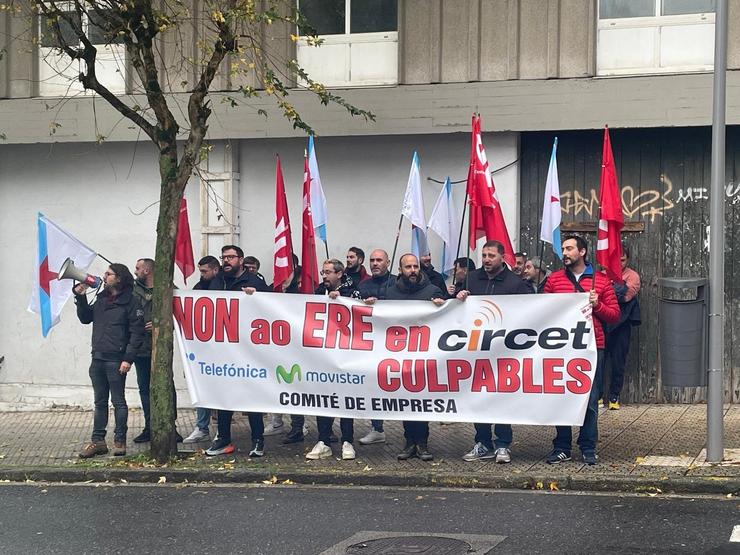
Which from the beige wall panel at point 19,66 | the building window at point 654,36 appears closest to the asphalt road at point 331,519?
the building window at point 654,36

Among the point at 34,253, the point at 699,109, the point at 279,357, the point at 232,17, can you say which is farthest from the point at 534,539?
the point at 34,253

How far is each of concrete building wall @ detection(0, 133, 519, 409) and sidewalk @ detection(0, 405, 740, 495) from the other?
2.57 metres

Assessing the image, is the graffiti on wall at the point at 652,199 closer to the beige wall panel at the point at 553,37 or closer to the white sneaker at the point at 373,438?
the beige wall panel at the point at 553,37

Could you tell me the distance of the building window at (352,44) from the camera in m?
14.1

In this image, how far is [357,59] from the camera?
14203 millimetres

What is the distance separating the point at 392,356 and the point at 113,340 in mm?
2822

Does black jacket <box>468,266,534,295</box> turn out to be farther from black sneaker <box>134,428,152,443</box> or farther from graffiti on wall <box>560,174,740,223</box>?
black sneaker <box>134,428,152,443</box>

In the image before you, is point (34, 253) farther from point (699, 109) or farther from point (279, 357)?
point (699, 109)

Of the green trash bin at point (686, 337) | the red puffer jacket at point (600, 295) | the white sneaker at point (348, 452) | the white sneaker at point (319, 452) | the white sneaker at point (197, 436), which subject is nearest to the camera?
the green trash bin at point (686, 337)

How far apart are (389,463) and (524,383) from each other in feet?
4.70

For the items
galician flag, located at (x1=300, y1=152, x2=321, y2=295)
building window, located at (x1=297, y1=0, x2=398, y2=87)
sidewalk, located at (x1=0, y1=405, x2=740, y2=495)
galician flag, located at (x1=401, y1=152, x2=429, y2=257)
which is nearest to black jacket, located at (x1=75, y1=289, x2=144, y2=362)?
sidewalk, located at (x1=0, y1=405, x2=740, y2=495)

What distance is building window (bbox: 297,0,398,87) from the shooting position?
1409cm

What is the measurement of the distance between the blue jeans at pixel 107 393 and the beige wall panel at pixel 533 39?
5.86 metres

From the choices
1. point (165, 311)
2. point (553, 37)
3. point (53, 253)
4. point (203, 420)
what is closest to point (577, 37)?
point (553, 37)
